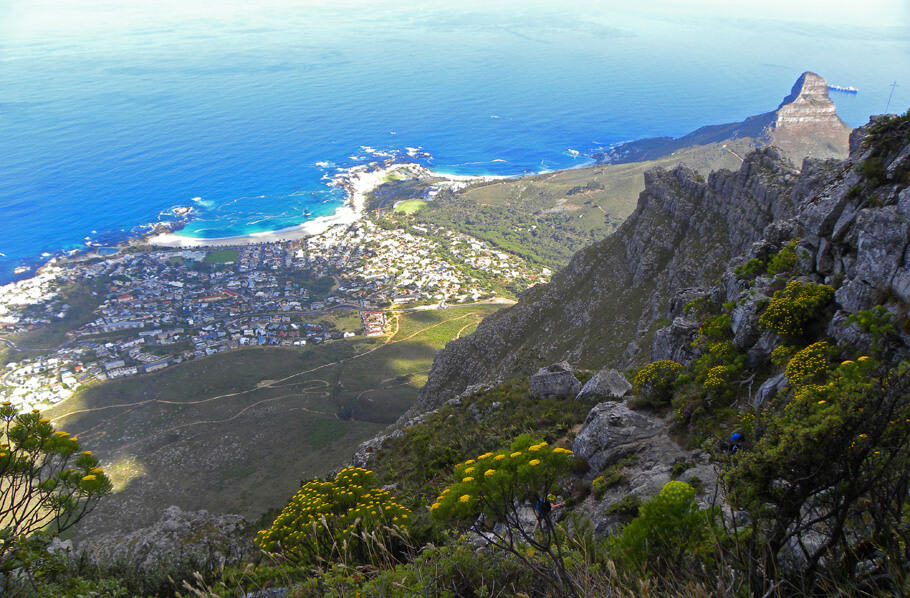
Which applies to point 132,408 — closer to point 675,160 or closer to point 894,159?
point 894,159

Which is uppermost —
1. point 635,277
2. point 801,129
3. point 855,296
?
point 801,129

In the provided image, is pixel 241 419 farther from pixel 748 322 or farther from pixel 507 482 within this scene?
pixel 507 482

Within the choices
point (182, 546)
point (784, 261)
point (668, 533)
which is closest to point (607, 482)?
point (668, 533)

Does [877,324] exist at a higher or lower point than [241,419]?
higher

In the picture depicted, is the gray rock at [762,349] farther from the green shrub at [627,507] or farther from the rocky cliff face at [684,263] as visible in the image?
the green shrub at [627,507]

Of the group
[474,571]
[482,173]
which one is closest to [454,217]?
[482,173]

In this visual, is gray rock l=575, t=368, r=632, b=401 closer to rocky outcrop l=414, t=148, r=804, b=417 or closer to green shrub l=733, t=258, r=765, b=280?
green shrub l=733, t=258, r=765, b=280

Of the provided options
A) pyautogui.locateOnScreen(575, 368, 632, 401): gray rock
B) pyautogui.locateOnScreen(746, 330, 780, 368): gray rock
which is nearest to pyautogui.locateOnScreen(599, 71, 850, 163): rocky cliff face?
pyautogui.locateOnScreen(575, 368, 632, 401): gray rock
